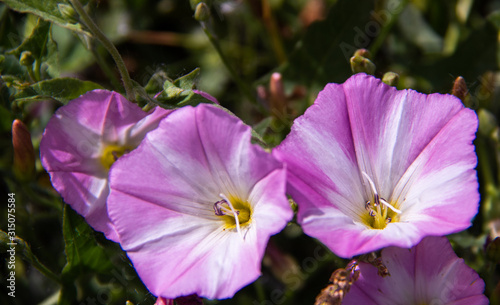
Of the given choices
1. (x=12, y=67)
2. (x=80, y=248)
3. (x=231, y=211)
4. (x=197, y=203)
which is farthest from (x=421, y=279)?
(x=12, y=67)

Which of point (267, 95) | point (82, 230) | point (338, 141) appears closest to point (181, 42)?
point (267, 95)

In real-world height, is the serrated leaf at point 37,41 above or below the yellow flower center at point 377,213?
above

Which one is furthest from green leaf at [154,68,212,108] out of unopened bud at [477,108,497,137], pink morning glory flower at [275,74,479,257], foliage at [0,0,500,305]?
unopened bud at [477,108,497,137]

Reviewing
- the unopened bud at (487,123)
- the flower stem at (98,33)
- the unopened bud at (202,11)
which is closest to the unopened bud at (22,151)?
the flower stem at (98,33)

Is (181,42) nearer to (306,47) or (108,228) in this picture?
(306,47)

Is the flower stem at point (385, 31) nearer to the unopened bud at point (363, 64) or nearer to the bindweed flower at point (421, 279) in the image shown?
the unopened bud at point (363, 64)

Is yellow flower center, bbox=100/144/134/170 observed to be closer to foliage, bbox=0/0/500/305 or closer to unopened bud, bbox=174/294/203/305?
foliage, bbox=0/0/500/305

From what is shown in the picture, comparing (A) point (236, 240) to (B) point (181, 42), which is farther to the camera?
(B) point (181, 42)
